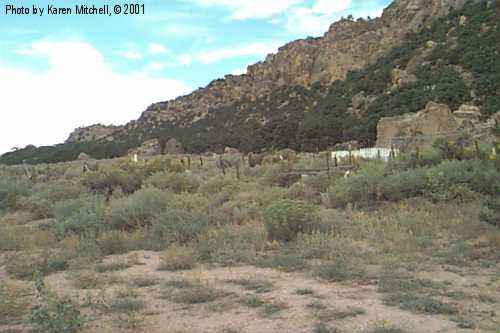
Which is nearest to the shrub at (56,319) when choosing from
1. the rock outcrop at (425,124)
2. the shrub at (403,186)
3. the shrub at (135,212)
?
the shrub at (135,212)

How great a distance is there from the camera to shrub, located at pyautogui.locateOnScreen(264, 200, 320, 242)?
10438 mm

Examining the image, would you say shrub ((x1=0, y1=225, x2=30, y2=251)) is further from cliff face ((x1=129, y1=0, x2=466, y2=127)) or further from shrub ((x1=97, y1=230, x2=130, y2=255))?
cliff face ((x1=129, y1=0, x2=466, y2=127))

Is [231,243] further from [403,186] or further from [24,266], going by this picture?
[403,186]

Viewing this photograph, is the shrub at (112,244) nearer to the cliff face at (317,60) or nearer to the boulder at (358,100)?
the boulder at (358,100)

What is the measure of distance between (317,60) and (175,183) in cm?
8014

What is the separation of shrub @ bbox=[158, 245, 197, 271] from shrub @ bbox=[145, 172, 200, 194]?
8.59 meters

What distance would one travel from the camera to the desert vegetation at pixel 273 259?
246 inches

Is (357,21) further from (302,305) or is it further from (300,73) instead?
(302,305)

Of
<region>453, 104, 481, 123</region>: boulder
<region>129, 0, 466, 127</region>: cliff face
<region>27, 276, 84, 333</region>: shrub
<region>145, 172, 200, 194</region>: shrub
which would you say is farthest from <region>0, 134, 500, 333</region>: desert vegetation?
<region>129, 0, 466, 127</region>: cliff face

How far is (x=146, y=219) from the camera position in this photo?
1265 centimetres

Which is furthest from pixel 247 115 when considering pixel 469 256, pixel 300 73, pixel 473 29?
pixel 469 256

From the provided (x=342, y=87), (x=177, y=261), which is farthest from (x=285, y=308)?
(x=342, y=87)

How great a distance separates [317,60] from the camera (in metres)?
95.1

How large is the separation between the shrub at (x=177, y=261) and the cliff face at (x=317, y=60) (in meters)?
62.1
